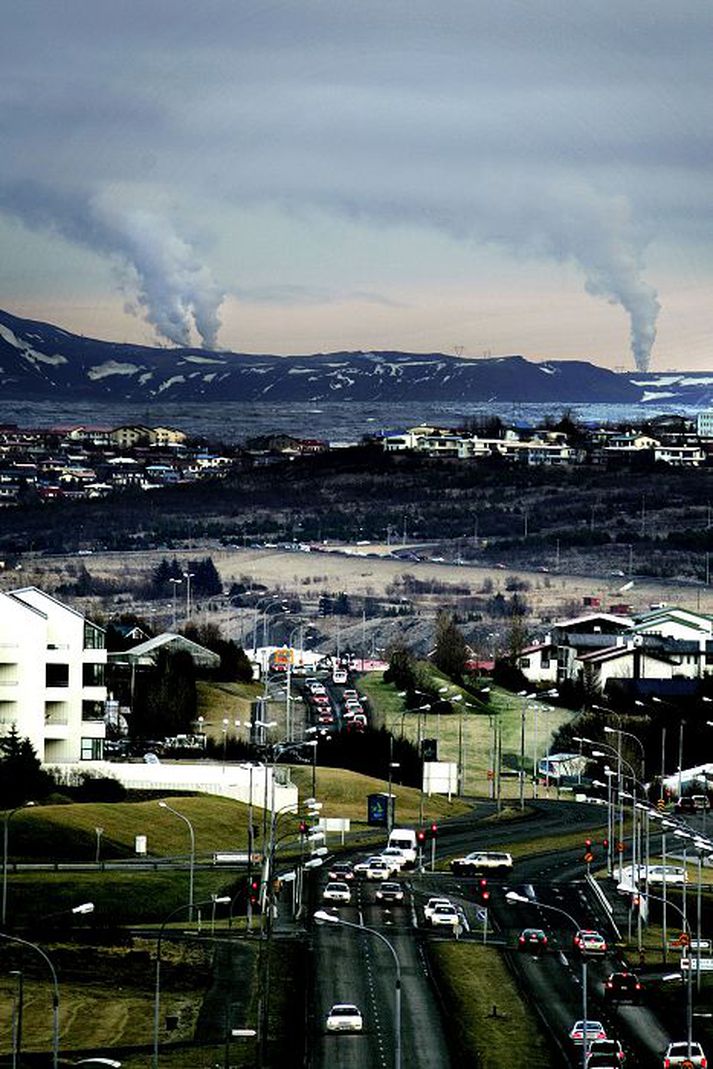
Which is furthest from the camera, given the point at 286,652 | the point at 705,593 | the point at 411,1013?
the point at 705,593

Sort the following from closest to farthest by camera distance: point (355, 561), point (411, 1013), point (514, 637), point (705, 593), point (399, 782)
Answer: point (411, 1013) → point (399, 782) → point (514, 637) → point (705, 593) → point (355, 561)

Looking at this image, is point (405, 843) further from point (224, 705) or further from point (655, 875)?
point (224, 705)

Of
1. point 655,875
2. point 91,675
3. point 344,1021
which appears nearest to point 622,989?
point 344,1021

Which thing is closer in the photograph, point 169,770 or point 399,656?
point 169,770

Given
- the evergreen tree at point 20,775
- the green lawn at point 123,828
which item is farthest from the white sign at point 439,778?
the evergreen tree at point 20,775

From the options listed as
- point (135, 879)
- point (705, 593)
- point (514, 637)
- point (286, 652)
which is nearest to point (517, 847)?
point (135, 879)

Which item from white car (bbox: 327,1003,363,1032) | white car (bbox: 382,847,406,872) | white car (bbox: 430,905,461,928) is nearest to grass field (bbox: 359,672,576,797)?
white car (bbox: 382,847,406,872)

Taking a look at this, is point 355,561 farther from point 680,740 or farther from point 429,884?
point 429,884

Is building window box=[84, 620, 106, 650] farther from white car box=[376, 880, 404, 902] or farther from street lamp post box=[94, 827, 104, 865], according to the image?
white car box=[376, 880, 404, 902]
